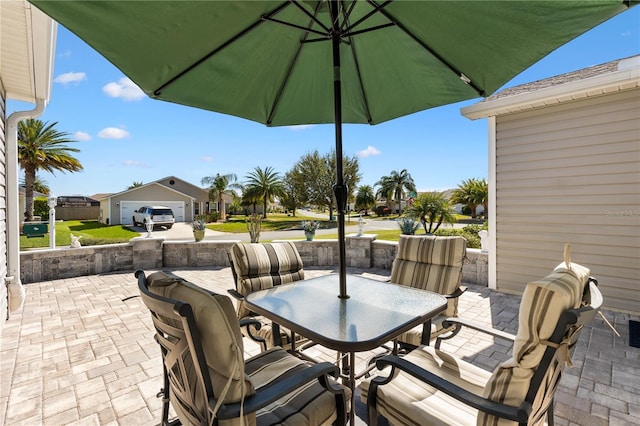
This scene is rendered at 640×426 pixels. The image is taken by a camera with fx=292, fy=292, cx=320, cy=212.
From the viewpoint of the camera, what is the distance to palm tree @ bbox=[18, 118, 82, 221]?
16.8 m

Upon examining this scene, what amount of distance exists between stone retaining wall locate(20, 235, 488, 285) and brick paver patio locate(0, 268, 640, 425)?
4.49ft

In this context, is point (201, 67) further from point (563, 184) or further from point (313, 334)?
point (563, 184)

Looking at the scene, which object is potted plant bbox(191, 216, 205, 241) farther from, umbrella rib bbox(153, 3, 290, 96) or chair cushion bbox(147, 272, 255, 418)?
chair cushion bbox(147, 272, 255, 418)

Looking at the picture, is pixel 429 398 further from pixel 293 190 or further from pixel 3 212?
pixel 293 190

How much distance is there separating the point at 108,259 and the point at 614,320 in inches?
345

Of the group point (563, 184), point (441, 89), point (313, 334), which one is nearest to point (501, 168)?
point (563, 184)

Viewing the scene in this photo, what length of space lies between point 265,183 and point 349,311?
1125 inches

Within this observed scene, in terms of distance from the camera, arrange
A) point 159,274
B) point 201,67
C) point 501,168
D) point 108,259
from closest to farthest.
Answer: point 159,274 → point 201,67 → point 501,168 → point 108,259

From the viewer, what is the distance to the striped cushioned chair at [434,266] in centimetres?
269

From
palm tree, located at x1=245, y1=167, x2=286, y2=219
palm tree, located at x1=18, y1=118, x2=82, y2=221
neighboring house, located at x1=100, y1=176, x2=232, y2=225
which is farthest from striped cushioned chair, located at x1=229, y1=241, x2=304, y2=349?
palm tree, located at x1=245, y1=167, x2=286, y2=219

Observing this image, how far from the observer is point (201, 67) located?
208 cm

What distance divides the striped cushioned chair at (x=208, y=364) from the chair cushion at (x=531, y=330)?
724 mm

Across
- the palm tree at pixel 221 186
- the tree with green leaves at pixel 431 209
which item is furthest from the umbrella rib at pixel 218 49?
the palm tree at pixel 221 186

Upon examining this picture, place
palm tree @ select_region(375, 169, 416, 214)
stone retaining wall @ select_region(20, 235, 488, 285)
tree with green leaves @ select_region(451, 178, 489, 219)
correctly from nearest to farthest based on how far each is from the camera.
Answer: stone retaining wall @ select_region(20, 235, 488, 285) < tree with green leaves @ select_region(451, 178, 489, 219) < palm tree @ select_region(375, 169, 416, 214)
